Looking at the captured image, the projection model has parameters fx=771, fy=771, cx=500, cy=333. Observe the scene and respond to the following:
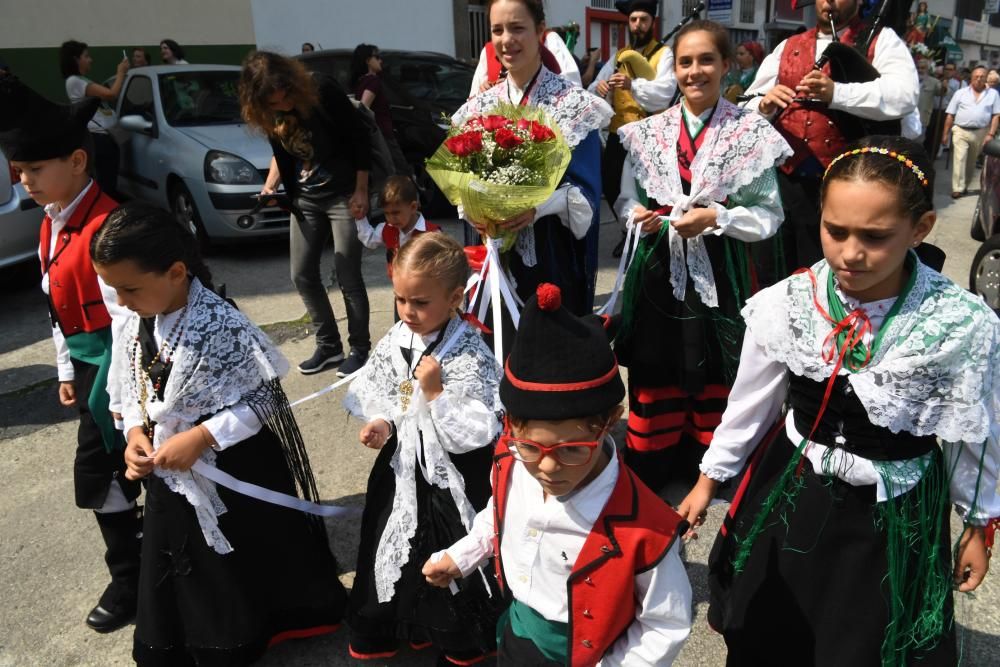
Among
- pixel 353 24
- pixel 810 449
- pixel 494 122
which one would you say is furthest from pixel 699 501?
pixel 353 24

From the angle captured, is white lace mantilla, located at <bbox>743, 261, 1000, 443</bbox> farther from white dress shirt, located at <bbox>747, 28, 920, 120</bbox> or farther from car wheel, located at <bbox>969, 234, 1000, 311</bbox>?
car wheel, located at <bbox>969, 234, 1000, 311</bbox>

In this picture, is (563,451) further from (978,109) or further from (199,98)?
(978,109)

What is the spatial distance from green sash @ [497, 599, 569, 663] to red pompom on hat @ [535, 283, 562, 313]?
2.49 ft

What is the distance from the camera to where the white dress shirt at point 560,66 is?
3.82m

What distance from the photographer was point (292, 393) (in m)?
4.88

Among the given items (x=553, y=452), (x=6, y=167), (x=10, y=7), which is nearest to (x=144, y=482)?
(x=553, y=452)

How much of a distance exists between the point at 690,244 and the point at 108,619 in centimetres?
270

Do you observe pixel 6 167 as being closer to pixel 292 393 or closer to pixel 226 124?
pixel 226 124

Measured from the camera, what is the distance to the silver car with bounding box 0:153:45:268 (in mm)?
6352

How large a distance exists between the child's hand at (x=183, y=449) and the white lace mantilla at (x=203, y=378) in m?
0.07

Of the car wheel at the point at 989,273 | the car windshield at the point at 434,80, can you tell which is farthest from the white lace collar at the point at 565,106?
the car windshield at the point at 434,80

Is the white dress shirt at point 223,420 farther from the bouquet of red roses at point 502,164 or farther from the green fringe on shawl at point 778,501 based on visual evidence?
the green fringe on shawl at point 778,501

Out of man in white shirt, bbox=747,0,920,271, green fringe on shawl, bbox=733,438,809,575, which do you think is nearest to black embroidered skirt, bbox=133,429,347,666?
green fringe on shawl, bbox=733,438,809,575

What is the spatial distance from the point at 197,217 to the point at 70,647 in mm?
5557
